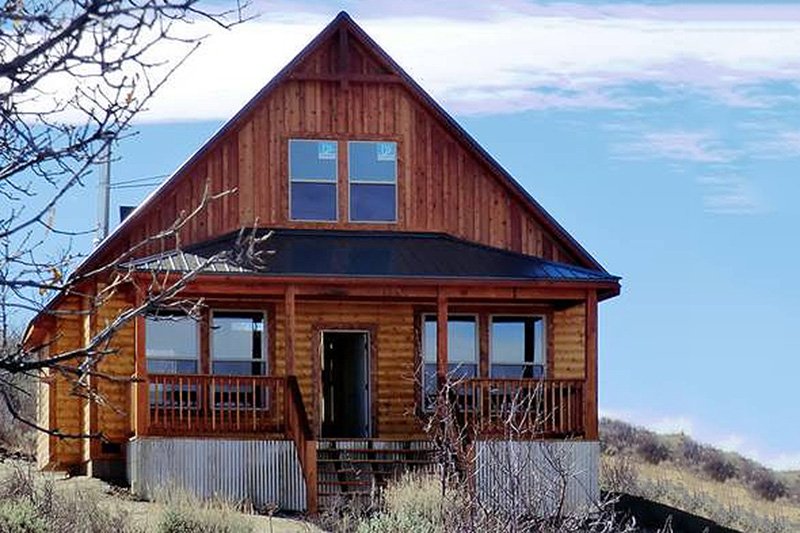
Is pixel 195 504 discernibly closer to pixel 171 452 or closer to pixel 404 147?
pixel 171 452

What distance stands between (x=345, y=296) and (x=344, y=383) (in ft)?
12.9

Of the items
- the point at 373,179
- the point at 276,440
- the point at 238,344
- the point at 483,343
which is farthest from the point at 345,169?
the point at 276,440

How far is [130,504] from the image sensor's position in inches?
1000

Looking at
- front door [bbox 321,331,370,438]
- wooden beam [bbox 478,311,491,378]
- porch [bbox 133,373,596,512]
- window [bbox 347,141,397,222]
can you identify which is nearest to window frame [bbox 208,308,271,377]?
porch [bbox 133,373,596,512]

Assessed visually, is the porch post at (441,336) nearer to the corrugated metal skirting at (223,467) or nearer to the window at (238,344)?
the corrugated metal skirting at (223,467)

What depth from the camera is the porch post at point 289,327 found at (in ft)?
88.8

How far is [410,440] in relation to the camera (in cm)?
2883

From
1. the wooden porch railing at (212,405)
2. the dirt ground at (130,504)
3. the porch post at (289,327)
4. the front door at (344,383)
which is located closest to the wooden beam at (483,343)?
the front door at (344,383)

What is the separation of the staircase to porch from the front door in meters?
2.17

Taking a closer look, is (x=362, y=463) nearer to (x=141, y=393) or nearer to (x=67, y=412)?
(x=141, y=393)

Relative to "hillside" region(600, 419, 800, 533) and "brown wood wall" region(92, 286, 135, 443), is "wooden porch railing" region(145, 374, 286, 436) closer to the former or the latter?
"brown wood wall" region(92, 286, 135, 443)

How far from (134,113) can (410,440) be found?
19.8 metres

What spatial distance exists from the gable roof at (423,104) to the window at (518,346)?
147 cm

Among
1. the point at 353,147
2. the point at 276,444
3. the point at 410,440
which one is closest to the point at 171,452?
the point at 276,444
